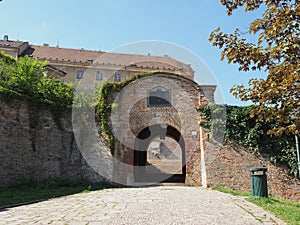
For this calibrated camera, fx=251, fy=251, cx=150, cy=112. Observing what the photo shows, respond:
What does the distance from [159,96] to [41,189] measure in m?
7.07

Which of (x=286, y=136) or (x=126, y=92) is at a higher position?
(x=126, y=92)

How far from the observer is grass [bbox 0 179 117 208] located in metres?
7.43

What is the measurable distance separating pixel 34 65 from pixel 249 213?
11.1 meters

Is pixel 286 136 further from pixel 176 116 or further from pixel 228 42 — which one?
pixel 228 42

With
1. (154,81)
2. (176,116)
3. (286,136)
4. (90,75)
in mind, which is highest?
(90,75)

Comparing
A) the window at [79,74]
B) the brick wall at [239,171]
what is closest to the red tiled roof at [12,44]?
the window at [79,74]

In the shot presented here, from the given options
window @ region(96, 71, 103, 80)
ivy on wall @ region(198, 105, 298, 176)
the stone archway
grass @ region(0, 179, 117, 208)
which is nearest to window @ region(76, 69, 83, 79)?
window @ region(96, 71, 103, 80)

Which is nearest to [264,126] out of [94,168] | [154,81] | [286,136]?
[286,136]

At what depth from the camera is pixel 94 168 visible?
11.2 m

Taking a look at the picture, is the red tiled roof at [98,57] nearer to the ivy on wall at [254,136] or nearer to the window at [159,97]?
the window at [159,97]

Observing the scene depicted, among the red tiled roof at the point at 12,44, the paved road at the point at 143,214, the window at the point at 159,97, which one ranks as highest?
the red tiled roof at the point at 12,44

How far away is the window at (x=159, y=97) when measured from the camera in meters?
13.2

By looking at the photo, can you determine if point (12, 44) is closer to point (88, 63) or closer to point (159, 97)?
point (88, 63)

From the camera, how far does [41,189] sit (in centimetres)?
968
